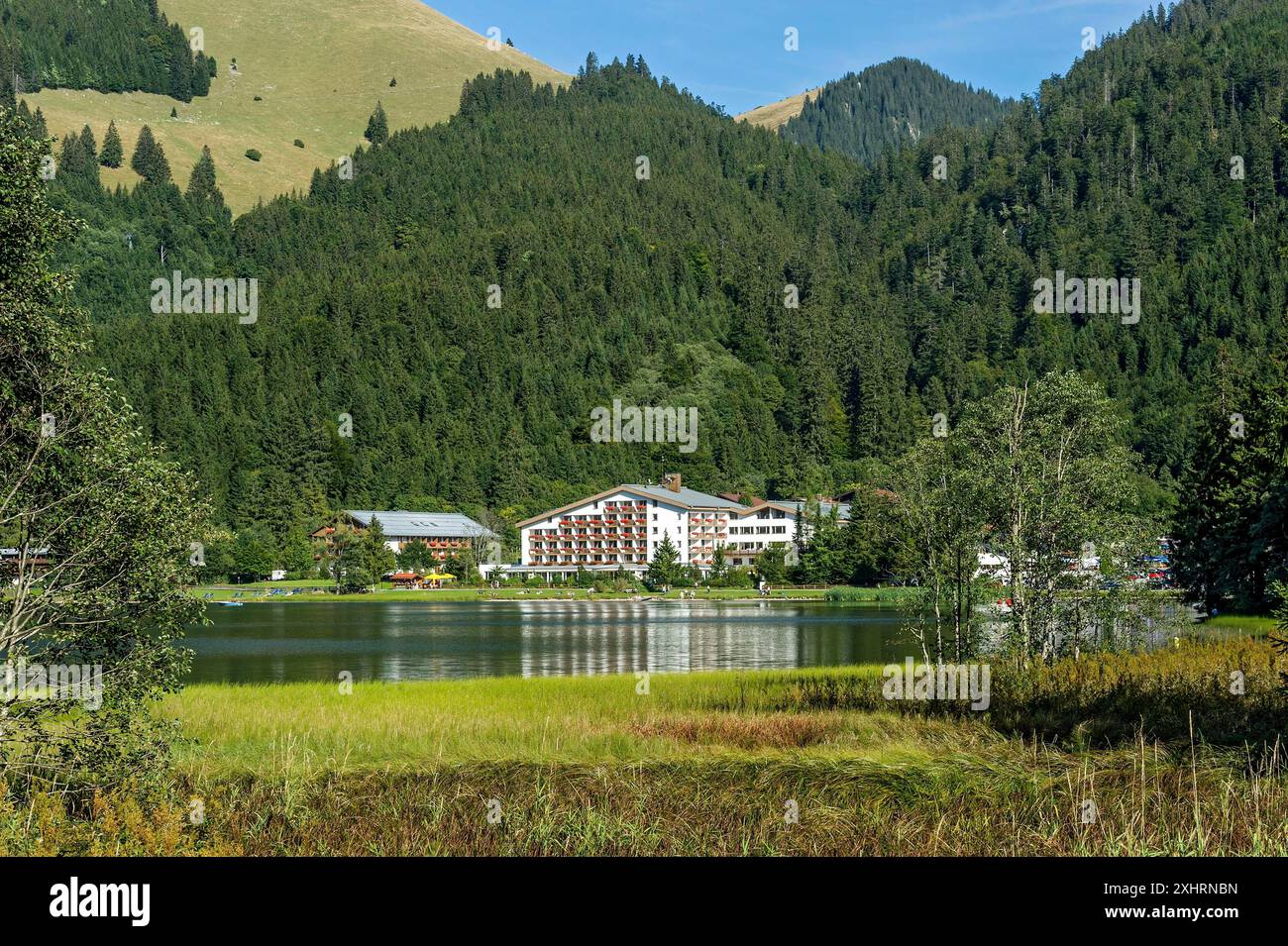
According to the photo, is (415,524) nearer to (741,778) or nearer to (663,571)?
(663,571)

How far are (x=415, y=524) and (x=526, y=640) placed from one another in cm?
12032

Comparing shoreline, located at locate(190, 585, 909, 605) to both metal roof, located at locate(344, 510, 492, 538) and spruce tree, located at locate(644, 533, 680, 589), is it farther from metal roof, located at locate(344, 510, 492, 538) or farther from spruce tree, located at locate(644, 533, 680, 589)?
metal roof, located at locate(344, 510, 492, 538)

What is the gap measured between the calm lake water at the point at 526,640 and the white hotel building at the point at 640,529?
64.2 m

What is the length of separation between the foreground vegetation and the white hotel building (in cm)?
15335

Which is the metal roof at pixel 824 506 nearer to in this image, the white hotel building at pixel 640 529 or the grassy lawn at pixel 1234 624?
the white hotel building at pixel 640 529

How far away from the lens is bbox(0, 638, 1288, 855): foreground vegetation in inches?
683

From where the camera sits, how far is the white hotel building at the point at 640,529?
18950cm

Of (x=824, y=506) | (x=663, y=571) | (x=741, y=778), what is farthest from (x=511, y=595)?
(x=741, y=778)

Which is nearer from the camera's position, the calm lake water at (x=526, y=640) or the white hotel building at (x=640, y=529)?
the calm lake water at (x=526, y=640)

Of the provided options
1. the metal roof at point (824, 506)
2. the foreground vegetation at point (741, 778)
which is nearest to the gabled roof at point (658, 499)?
the metal roof at point (824, 506)

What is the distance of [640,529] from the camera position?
7544 inches

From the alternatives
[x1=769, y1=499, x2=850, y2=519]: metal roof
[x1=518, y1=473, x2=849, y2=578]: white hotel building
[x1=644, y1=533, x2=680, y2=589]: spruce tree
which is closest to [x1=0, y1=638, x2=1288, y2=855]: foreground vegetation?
[x1=644, y1=533, x2=680, y2=589]: spruce tree

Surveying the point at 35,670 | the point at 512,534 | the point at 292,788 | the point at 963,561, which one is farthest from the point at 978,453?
the point at 512,534
